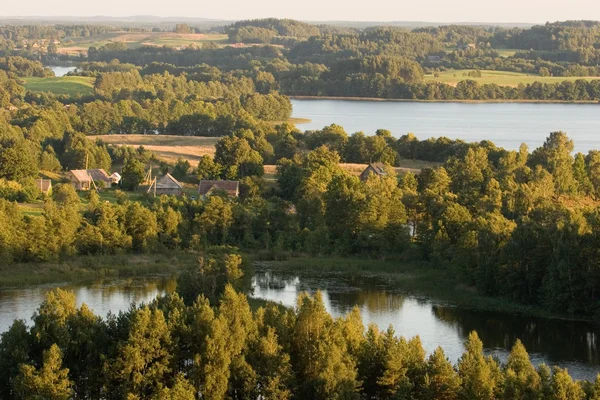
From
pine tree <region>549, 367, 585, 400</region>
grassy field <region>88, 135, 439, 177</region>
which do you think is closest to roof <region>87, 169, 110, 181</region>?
grassy field <region>88, 135, 439, 177</region>

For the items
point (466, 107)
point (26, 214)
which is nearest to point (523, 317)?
point (26, 214)

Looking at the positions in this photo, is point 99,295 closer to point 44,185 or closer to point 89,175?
point 44,185

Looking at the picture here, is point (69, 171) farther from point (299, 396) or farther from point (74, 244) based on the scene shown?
point (299, 396)

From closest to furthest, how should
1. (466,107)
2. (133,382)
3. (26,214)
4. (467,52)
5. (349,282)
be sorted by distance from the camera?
1. (133,382)
2. (349,282)
3. (26,214)
4. (466,107)
5. (467,52)

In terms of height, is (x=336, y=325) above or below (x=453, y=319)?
above

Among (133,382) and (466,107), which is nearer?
(133,382)

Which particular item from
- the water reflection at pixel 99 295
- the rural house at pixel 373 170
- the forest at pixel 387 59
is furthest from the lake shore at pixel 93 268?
the forest at pixel 387 59

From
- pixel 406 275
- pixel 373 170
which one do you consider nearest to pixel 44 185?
pixel 373 170
